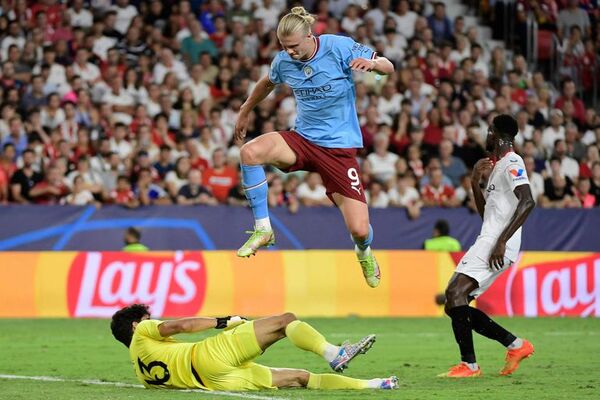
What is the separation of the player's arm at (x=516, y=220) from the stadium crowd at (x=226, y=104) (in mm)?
8543

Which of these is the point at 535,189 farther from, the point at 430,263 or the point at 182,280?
the point at 182,280

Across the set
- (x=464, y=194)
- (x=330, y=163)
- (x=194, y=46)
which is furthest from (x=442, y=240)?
(x=330, y=163)

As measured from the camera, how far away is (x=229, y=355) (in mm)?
10461

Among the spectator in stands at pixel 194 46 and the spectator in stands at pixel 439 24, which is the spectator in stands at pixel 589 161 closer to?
the spectator in stands at pixel 439 24

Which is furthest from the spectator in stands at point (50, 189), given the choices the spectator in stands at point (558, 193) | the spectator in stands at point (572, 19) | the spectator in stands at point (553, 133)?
the spectator in stands at point (572, 19)

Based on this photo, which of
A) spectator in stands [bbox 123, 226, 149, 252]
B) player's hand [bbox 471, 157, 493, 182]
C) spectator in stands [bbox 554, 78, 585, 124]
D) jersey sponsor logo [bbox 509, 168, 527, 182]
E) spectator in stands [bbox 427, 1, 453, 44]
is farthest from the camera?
spectator in stands [bbox 427, 1, 453, 44]

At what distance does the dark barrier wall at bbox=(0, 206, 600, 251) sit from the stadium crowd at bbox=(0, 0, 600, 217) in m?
0.25

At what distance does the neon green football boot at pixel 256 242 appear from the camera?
1106 cm

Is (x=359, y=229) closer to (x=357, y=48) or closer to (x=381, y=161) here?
(x=357, y=48)

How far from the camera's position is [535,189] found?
74.1 ft

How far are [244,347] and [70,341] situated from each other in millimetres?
6139

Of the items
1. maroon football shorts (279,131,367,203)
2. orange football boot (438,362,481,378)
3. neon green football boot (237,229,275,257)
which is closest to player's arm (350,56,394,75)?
maroon football shorts (279,131,367,203)

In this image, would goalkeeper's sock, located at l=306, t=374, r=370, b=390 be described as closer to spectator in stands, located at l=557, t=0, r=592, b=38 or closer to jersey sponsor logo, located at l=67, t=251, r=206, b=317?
jersey sponsor logo, located at l=67, t=251, r=206, b=317

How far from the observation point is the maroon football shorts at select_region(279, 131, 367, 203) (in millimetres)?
11234
